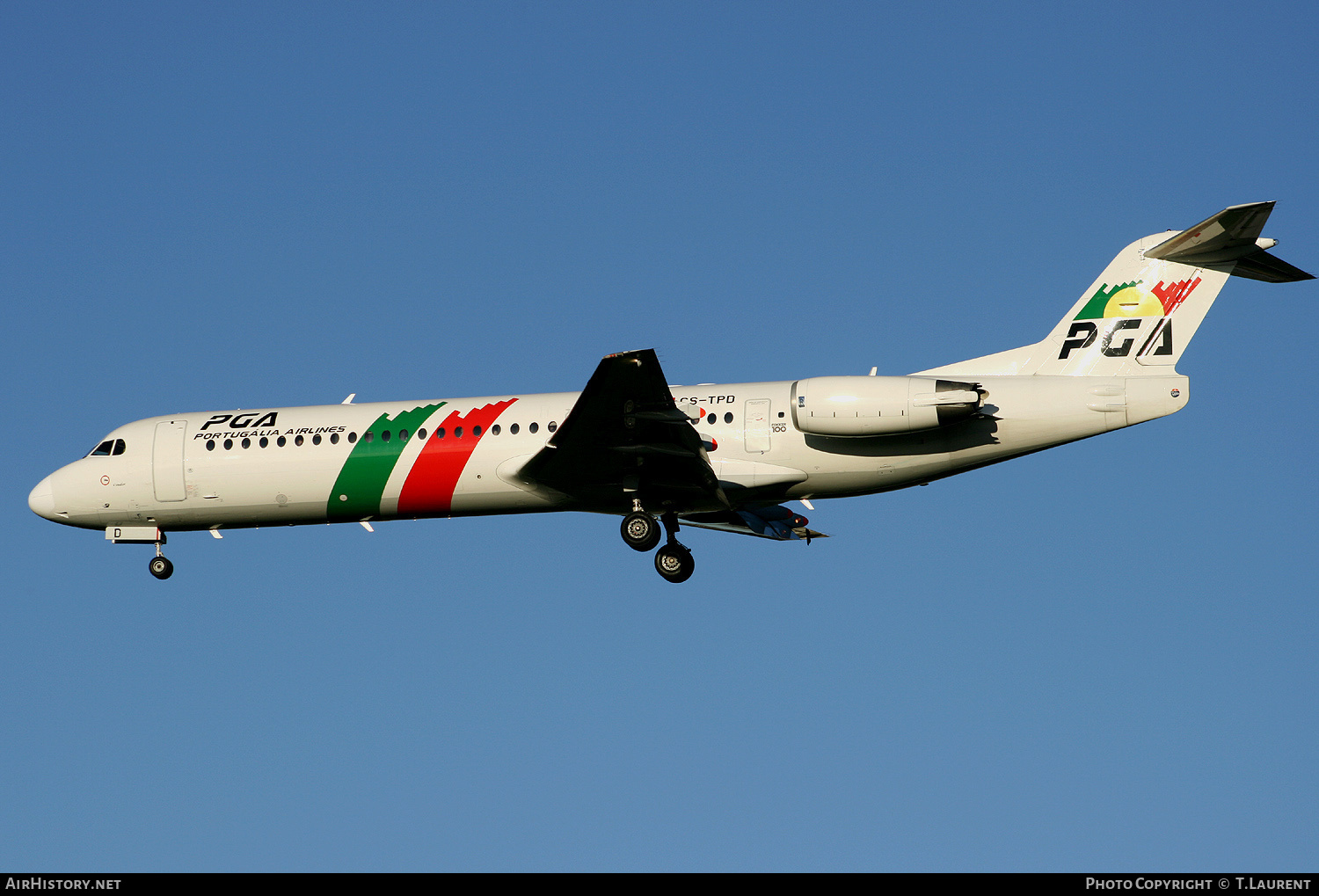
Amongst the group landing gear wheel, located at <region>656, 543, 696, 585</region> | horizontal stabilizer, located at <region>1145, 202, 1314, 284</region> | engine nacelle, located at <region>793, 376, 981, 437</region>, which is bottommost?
landing gear wheel, located at <region>656, 543, 696, 585</region>

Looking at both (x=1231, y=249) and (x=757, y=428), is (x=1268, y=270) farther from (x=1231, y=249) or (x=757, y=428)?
(x=757, y=428)

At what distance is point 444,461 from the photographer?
2331cm

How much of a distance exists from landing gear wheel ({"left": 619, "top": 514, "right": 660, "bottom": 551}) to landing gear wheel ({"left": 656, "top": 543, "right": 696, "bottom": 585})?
0.90 m

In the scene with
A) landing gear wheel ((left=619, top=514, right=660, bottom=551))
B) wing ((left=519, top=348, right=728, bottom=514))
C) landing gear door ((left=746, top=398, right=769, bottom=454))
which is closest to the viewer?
wing ((left=519, top=348, right=728, bottom=514))

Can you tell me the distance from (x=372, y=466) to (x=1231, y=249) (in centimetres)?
1459

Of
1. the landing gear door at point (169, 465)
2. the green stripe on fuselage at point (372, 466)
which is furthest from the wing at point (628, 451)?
the landing gear door at point (169, 465)

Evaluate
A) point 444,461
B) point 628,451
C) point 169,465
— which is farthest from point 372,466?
point 628,451

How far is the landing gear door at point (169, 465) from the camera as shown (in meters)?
24.7

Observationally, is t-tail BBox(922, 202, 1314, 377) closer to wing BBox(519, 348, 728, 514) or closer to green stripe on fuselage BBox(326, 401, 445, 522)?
wing BBox(519, 348, 728, 514)

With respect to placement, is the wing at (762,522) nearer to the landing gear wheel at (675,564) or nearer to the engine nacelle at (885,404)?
the landing gear wheel at (675,564)

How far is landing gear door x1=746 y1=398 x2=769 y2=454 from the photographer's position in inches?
881

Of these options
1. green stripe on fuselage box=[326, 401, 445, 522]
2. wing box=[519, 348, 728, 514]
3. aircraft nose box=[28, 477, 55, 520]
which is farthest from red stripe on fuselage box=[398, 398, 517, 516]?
aircraft nose box=[28, 477, 55, 520]

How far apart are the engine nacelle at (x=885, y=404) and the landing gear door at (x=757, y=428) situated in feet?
3.14

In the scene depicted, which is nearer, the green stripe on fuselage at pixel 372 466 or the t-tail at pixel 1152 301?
the t-tail at pixel 1152 301
